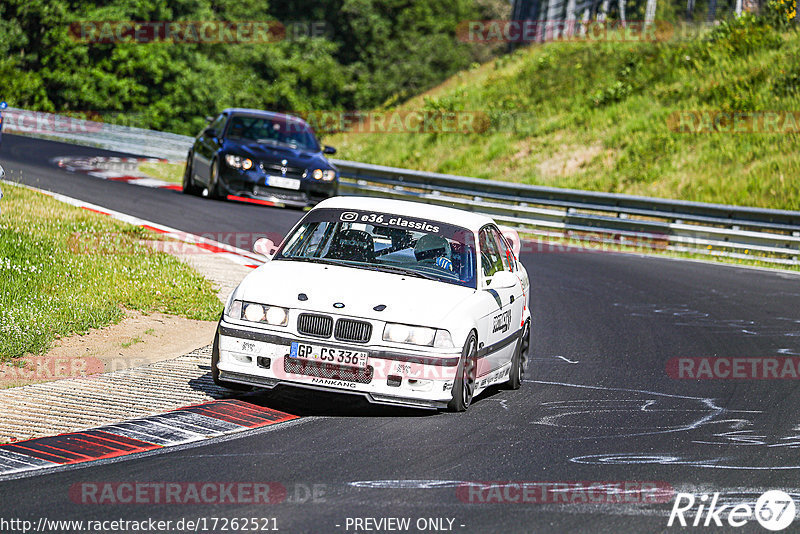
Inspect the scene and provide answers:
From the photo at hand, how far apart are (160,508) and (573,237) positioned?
689 inches

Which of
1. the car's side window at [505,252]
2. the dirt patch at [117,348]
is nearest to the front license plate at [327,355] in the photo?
the dirt patch at [117,348]

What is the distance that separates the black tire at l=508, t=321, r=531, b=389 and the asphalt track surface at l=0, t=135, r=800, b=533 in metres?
0.11

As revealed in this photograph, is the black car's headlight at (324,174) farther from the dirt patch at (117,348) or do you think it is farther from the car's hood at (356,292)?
the car's hood at (356,292)

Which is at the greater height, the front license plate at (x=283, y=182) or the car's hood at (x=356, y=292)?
the car's hood at (x=356, y=292)

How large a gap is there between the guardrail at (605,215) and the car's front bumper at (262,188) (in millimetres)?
4681

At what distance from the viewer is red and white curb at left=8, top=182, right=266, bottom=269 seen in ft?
47.8

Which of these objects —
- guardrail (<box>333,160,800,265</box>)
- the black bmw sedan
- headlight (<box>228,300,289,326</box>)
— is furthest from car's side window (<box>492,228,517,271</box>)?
guardrail (<box>333,160,800,265</box>)

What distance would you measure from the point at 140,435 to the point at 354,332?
149cm

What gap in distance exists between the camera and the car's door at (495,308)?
8266 millimetres

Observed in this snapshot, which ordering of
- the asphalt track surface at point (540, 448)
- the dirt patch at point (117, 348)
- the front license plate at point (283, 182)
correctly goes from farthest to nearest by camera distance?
the front license plate at point (283, 182) → the dirt patch at point (117, 348) → the asphalt track surface at point (540, 448)

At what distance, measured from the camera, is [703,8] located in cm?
3959

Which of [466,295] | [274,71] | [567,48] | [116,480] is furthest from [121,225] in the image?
[274,71]

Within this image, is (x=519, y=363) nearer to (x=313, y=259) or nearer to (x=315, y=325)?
(x=313, y=259)

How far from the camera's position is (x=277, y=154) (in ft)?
64.4
